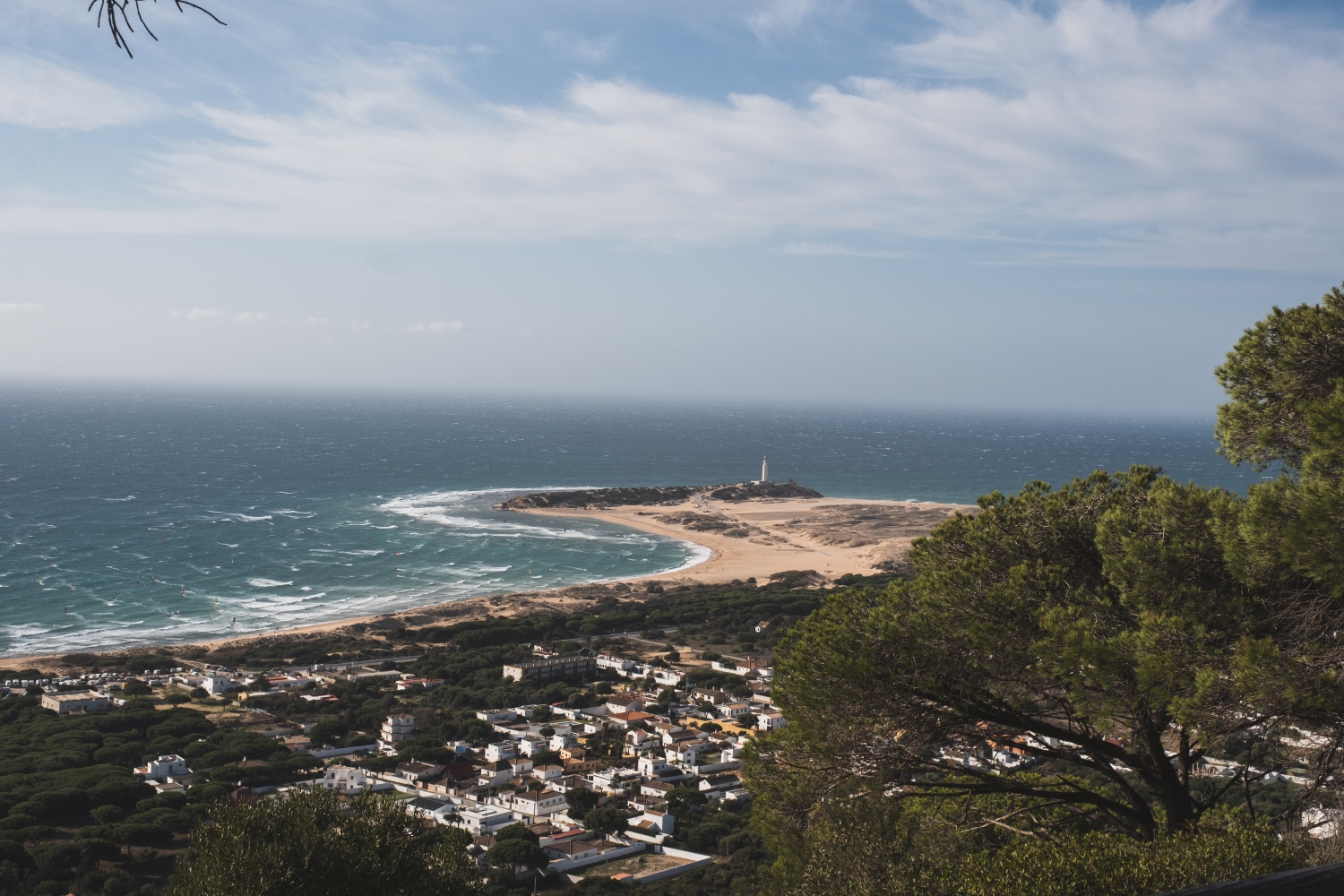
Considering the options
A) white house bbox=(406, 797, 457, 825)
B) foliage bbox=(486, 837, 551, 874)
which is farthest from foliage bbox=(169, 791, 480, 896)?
white house bbox=(406, 797, 457, 825)

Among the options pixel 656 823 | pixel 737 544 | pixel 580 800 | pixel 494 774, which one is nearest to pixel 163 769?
pixel 494 774

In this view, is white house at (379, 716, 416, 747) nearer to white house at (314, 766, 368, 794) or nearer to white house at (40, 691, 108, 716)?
white house at (314, 766, 368, 794)

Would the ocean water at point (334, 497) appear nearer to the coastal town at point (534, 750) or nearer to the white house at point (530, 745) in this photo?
the coastal town at point (534, 750)

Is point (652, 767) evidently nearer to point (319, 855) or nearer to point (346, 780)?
point (346, 780)

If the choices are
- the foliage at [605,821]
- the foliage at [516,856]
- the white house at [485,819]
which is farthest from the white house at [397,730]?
the foliage at [516,856]

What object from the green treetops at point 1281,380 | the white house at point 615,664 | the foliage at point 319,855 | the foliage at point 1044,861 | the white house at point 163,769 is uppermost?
the green treetops at point 1281,380

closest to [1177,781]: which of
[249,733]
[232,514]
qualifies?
[249,733]
